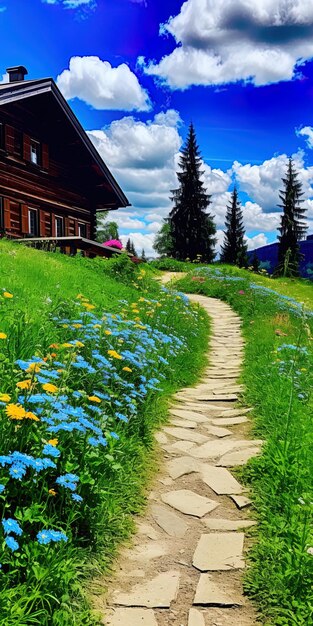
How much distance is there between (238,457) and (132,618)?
2180 millimetres

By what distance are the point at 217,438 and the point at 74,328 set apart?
1.97 meters

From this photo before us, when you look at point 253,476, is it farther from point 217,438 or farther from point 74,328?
point 74,328

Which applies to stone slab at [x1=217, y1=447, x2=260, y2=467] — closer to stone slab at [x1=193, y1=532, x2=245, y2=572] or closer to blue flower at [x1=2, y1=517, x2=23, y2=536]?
stone slab at [x1=193, y1=532, x2=245, y2=572]

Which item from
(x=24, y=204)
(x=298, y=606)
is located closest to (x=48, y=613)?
(x=298, y=606)

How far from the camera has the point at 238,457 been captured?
439 cm

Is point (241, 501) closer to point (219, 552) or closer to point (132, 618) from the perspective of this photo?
point (219, 552)

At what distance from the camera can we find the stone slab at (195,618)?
7.93 feet

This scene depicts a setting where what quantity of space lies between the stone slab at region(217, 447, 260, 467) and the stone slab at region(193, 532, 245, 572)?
1.07 meters

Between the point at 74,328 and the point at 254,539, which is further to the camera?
the point at 74,328

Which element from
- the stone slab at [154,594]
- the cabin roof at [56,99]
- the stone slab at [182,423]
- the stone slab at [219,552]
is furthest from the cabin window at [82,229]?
the stone slab at [154,594]

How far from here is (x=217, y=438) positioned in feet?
16.1

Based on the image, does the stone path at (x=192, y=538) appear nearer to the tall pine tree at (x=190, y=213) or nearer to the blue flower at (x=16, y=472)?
the blue flower at (x=16, y=472)

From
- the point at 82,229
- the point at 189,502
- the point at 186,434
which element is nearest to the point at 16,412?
the point at 189,502

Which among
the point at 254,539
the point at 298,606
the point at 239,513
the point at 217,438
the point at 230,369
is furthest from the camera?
the point at 230,369
